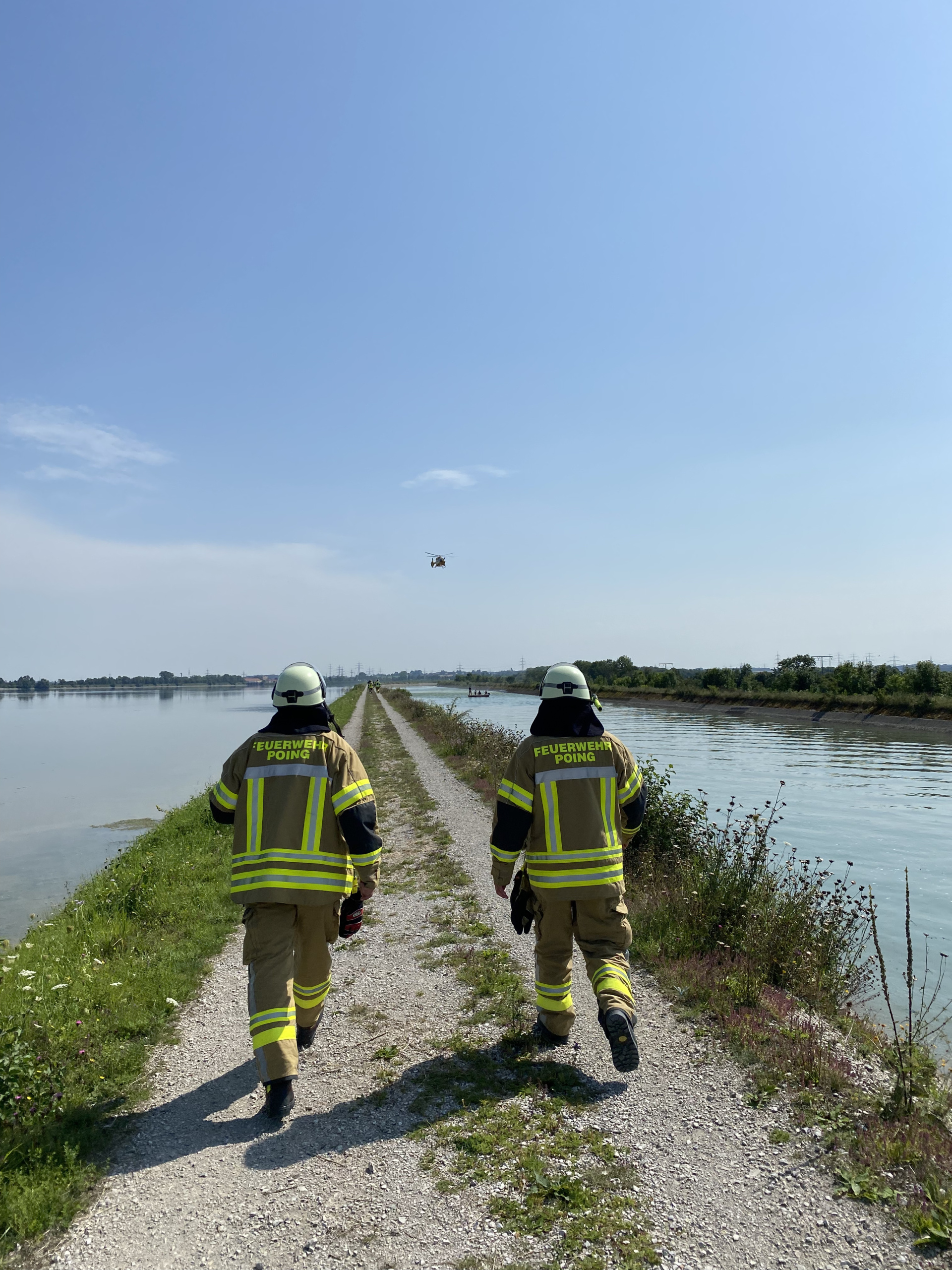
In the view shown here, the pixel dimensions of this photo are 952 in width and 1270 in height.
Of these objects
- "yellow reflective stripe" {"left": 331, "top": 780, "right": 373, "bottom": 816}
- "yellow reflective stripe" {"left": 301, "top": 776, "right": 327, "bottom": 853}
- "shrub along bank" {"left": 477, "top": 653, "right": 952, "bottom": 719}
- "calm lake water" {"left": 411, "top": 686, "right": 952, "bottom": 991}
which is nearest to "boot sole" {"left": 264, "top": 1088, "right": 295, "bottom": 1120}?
"yellow reflective stripe" {"left": 301, "top": 776, "right": 327, "bottom": 853}

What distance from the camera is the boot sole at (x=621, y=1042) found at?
4039 mm

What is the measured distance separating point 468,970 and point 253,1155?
9.04ft

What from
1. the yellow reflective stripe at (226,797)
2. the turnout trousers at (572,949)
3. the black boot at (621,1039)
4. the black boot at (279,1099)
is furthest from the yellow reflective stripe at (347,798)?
the black boot at (621,1039)

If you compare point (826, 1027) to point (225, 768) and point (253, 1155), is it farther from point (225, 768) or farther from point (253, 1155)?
point (225, 768)

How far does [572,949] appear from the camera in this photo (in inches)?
174

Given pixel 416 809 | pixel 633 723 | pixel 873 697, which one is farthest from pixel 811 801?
pixel 873 697

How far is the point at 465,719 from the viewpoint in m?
38.8

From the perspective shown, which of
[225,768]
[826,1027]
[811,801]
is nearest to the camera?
[225,768]

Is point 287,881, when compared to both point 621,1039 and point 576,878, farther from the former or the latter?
point 621,1039

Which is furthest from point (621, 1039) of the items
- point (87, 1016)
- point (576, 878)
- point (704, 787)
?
point (704, 787)

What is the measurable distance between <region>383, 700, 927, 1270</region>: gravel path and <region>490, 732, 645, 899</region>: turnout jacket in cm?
115

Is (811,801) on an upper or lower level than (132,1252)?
lower

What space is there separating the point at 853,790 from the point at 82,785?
2520 cm

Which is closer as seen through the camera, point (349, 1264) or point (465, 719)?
point (349, 1264)
